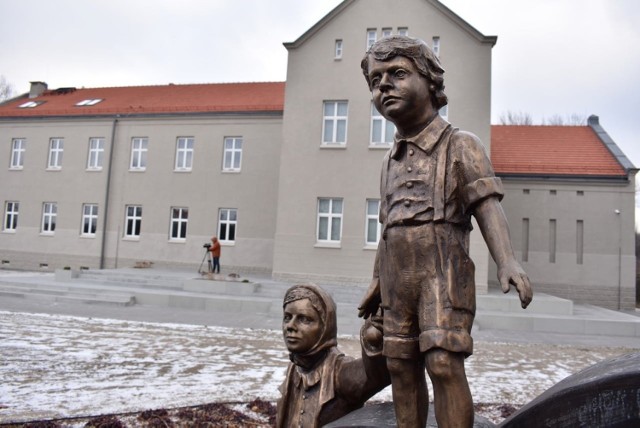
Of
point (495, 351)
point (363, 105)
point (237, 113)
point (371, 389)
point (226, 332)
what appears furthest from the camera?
point (237, 113)

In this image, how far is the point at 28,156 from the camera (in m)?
27.1

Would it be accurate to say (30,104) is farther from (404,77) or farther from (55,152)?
(404,77)

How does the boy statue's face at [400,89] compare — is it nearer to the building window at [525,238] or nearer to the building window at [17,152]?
the building window at [525,238]

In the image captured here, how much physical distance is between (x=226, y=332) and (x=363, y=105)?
36.4 ft

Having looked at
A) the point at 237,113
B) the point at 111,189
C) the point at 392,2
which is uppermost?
the point at 392,2

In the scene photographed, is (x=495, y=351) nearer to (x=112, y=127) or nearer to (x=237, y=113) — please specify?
(x=237, y=113)

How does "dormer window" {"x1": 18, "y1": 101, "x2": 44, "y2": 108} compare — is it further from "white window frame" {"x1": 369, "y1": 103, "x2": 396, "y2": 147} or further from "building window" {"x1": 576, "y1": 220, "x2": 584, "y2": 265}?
"building window" {"x1": 576, "y1": 220, "x2": 584, "y2": 265}

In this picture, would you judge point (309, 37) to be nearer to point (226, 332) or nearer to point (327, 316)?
point (226, 332)

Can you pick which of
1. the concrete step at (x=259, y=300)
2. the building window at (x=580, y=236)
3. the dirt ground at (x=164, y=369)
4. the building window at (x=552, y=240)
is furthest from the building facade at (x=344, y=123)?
the dirt ground at (x=164, y=369)

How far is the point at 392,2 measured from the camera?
18.8 metres

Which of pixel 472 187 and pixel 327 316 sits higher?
pixel 472 187

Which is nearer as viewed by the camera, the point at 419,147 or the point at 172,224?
the point at 419,147

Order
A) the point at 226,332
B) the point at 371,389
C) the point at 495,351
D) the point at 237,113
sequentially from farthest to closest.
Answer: the point at 237,113 → the point at 226,332 → the point at 495,351 → the point at 371,389

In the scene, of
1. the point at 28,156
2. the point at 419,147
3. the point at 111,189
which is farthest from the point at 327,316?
the point at 28,156
